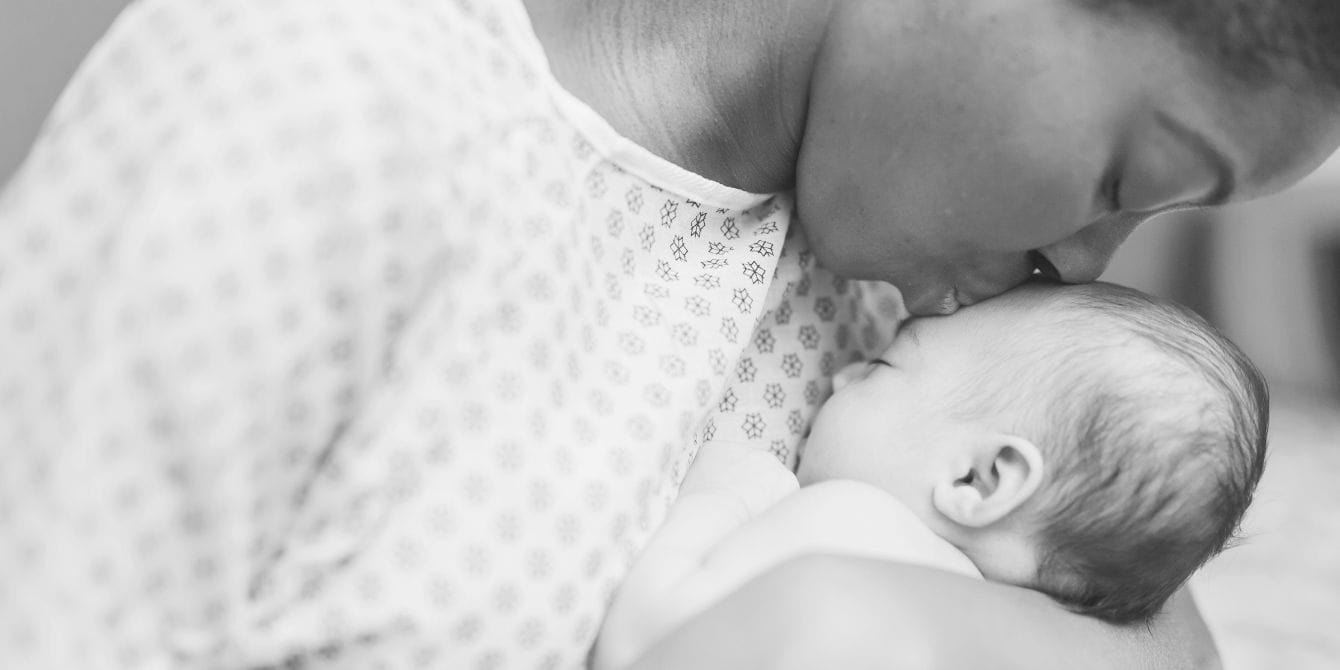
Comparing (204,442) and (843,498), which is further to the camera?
(843,498)

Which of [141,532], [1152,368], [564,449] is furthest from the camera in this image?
[1152,368]

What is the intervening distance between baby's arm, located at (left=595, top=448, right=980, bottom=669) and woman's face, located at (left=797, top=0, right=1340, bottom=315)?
235mm

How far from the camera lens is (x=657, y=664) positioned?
0.77m

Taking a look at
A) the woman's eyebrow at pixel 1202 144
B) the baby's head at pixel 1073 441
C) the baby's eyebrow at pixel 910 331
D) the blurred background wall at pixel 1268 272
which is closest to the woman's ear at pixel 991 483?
the baby's head at pixel 1073 441

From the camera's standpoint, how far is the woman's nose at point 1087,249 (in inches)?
41.2

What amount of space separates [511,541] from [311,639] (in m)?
0.14

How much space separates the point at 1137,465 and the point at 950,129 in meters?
0.31

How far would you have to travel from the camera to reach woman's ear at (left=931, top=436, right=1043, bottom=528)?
3.24 feet

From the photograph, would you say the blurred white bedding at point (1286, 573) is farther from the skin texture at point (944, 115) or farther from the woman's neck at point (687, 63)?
the woman's neck at point (687, 63)

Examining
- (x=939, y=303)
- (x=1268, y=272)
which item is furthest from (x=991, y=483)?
(x=1268, y=272)

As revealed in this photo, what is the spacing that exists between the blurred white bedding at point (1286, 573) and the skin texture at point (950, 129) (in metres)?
0.74

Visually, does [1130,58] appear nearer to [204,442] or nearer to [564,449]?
[564,449]

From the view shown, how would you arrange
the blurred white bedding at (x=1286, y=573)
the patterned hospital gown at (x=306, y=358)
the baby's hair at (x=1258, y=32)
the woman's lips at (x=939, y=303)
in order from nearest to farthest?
the patterned hospital gown at (x=306, y=358) → the baby's hair at (x=1258, y=32) → the woman's lips at (x=939, y=303) → the blurred white bedding at (x=1286, y=573)

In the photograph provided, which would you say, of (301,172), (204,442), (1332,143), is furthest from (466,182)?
(1332,143)
